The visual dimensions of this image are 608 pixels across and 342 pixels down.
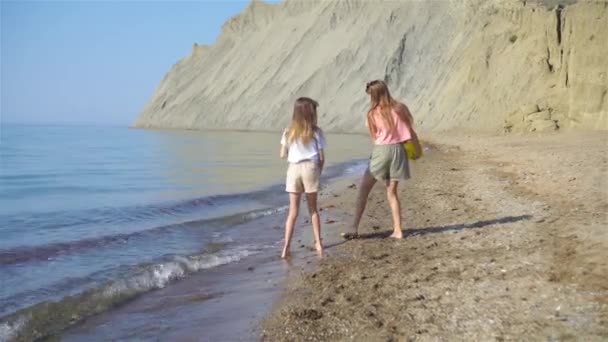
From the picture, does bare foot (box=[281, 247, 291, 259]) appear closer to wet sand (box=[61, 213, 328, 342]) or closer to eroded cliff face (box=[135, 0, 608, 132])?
wet sand (box=[61, 213, 328, 342])

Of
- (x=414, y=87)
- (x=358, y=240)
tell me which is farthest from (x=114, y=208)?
(x=414, y=87)

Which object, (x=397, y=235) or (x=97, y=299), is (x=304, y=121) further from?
(x=97, y=299)

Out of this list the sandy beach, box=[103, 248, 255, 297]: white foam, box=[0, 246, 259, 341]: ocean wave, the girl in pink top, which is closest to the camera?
the sandy beach

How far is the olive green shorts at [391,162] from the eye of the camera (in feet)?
20.1

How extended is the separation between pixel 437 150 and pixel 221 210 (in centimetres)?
1070

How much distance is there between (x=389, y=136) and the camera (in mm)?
6105

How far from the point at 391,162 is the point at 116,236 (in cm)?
382

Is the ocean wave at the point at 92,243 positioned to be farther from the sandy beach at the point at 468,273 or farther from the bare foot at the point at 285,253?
the bare foot at the point at 285,253

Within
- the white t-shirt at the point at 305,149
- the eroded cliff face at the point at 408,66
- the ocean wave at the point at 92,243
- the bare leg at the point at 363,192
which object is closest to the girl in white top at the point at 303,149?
the white t-shirt at the point at 305,149

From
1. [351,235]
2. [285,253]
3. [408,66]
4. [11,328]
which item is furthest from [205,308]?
[408,66]

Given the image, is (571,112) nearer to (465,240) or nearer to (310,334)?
(465,240)

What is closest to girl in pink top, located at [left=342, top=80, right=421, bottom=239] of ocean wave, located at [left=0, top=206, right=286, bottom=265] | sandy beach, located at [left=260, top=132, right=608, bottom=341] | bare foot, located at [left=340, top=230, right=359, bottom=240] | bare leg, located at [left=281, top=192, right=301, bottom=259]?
bare foot, located at [left=340, top=230, right=359, bottom=240]

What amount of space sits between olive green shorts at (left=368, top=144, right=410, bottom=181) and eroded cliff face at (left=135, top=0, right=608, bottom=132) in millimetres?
16483

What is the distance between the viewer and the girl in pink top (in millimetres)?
6039
